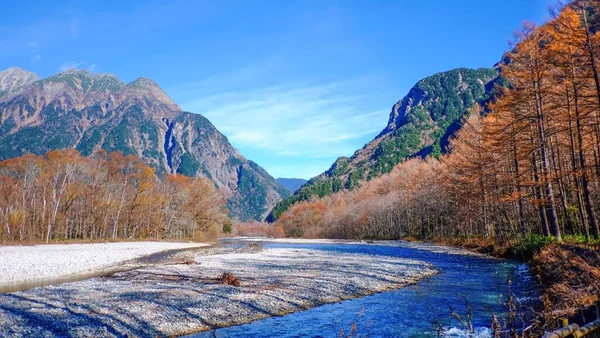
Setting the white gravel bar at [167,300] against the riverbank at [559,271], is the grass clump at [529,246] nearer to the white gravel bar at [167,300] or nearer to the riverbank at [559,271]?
the riverbank at [559,271]

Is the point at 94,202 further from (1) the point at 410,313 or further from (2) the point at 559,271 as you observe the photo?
(2) the point at 559,271

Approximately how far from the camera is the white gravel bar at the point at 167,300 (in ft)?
40.5

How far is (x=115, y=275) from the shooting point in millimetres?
24250

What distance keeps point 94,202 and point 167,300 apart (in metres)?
63.9

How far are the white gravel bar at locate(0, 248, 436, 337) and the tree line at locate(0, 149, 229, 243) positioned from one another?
48.4 meters

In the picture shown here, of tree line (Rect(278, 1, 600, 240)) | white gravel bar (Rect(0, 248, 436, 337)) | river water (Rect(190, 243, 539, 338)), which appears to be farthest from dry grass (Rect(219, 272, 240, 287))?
tree line (Rect(278, 1, 600, 240))

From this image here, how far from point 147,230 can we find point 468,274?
7225 centimetres

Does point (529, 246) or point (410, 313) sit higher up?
point (529, 246)

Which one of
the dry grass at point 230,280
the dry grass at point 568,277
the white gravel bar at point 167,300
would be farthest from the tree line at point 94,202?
the dry grass at point 568,277

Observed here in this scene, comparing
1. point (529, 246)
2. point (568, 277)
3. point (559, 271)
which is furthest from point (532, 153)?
point (568, 277)

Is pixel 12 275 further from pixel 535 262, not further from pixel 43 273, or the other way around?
pixel 535 262

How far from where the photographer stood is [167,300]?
51.3 feet

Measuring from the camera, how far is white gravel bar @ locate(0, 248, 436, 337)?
1234cm

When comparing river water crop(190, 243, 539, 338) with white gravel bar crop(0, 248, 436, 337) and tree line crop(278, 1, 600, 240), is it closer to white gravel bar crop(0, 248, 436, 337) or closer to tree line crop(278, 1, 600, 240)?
white gravel bar crop(0, 248, 436, 337)
